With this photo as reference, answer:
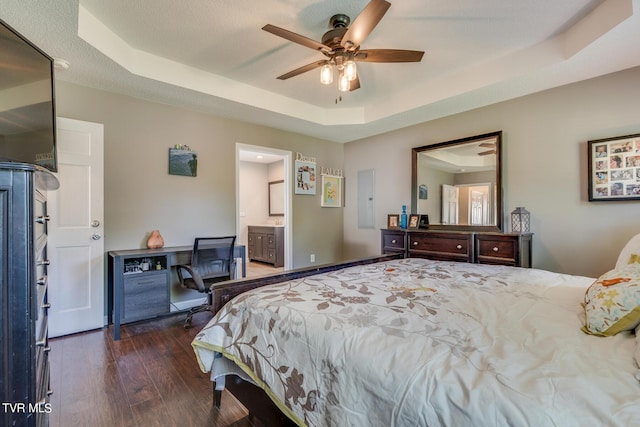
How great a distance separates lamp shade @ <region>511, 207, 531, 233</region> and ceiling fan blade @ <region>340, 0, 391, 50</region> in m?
2.35

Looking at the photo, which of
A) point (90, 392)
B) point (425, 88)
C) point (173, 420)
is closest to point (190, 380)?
point (173, 420)

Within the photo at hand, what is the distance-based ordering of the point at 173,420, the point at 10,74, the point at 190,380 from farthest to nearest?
1. the point at 190,380
2. the point at 173,420
3. the point at 10,74

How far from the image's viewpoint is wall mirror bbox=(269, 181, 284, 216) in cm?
680

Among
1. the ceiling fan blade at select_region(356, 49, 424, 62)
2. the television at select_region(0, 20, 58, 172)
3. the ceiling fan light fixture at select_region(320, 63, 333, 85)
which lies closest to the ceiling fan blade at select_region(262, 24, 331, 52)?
the ceiling fan light fixture at select_region(320, 63, 333, 85)

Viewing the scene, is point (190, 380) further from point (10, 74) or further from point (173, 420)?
point (10, 74)

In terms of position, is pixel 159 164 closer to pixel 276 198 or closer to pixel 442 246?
pixel 442 246

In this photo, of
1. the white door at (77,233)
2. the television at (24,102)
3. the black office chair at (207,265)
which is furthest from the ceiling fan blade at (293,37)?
the white door at (77,233)

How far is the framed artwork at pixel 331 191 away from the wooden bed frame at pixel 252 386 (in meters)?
3.04

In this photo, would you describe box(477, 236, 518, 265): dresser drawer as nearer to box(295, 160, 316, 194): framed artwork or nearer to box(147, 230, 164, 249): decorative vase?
box(295, 160, 316, 194): framed artwork

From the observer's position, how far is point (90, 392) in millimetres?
1882

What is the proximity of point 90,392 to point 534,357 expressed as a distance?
2467 millimetres

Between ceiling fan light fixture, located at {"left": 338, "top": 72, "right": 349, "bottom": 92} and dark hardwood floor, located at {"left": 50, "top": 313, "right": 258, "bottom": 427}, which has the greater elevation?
ceiling fan light fixture, located at {"left": 338, "top": 72, "right": 349, "bottom": 92}

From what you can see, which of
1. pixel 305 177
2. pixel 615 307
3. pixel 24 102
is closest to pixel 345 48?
pixel 24 102

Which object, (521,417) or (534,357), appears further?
(534,357)
